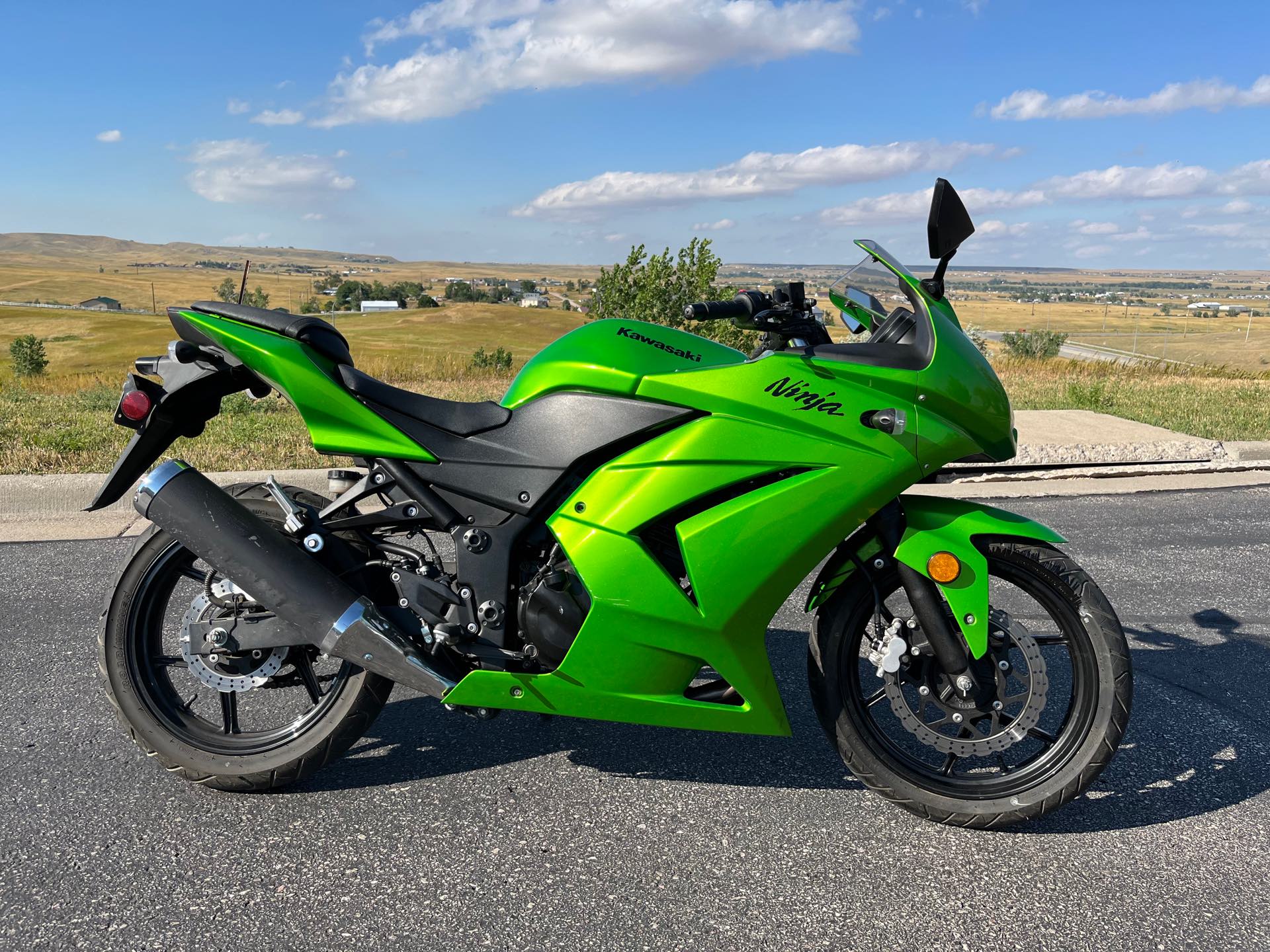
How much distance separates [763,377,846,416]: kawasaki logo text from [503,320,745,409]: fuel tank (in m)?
0.16

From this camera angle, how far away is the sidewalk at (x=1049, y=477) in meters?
5.81

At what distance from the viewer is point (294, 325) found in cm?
281

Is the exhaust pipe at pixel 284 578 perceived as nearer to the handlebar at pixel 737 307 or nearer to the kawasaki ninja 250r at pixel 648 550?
the kawasaki ninja 250r at pixel 648 550

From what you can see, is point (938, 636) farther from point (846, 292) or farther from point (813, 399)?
point (846, 292)

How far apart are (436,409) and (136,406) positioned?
0.92 meters

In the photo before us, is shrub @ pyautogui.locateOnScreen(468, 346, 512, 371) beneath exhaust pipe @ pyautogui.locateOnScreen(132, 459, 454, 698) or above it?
beneath

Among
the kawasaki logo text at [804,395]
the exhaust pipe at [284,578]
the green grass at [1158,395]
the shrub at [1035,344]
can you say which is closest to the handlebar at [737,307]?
the kawasaki logo text at [804,395]

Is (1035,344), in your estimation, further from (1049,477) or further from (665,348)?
(665,348)

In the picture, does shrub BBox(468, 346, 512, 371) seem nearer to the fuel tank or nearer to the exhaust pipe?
the exhaust pipe

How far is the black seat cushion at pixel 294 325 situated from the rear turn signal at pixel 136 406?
308 millimetres

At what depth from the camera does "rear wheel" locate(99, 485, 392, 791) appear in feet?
9.42

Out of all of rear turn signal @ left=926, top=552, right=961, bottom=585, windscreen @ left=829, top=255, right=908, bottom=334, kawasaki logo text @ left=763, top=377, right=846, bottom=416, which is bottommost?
rear turn signal @ left=926, top=552, right=961, bottom=585

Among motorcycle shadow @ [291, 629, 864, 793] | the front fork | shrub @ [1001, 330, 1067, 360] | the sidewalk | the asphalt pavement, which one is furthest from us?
shrub @ [1001, 330, 1067, 360]

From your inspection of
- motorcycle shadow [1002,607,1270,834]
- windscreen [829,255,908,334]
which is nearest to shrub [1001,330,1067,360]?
motorcycle shadow [1002,607,1270,834]
